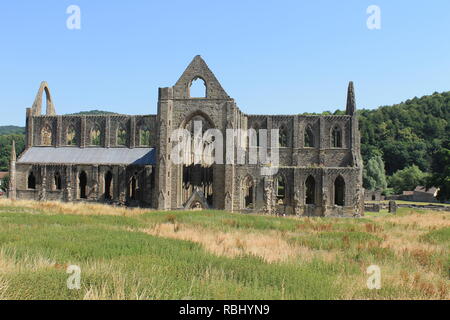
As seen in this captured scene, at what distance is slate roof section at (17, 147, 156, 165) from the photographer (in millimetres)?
40628

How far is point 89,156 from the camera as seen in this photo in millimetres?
42250

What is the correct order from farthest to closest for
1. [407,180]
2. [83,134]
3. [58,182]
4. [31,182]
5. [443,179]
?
[407,180]
[443,179]
[83,134]
[31,182]
[58,182]

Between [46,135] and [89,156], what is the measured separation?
735 cm

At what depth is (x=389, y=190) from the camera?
76.9 m

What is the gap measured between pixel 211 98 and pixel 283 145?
1070 centimetres

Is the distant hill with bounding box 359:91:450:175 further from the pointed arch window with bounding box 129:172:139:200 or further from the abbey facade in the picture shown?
the pointed arch window with bounding box 129:172:139:200

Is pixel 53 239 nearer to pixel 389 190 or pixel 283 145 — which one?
pixel 283 145

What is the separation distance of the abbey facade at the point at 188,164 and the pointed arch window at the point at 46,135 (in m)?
0.11

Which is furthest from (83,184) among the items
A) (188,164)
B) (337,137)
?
(337,137)

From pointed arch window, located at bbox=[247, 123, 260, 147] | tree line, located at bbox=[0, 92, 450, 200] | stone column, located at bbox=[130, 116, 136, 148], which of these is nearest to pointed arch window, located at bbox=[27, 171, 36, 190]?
stone column, located at bbox=[130, 116, 136, 148]

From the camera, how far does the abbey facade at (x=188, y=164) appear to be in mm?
35062

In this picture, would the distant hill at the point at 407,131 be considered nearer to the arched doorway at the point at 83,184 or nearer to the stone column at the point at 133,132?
the stone column at the point at 133,132

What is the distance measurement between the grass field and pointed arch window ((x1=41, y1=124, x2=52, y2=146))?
2860cm

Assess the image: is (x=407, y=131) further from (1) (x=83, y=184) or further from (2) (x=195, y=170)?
(1) (x=83, y=184)
